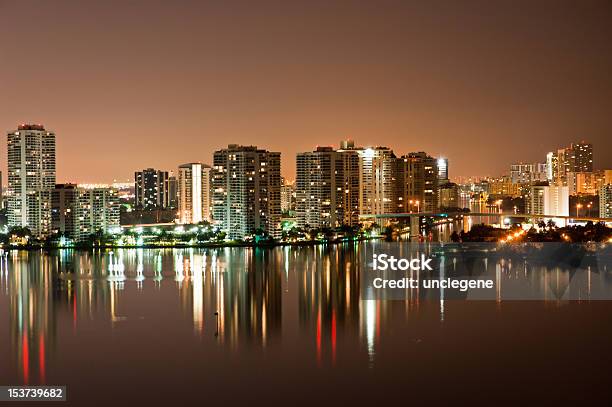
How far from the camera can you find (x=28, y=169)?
60.1ft

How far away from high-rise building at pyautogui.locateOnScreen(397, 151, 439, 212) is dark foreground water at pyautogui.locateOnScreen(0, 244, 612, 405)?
12.2m

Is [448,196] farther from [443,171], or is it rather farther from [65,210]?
[65,210]

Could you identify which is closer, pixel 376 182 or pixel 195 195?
pixel 376 182

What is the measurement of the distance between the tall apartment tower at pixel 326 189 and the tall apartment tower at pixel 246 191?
852 millimetres

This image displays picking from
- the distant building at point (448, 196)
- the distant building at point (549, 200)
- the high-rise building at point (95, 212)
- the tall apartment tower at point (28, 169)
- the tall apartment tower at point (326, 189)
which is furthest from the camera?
the distant building at point (448, 196)

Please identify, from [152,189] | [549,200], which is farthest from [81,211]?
[549,200]

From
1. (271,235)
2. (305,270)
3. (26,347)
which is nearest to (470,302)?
(305,270)

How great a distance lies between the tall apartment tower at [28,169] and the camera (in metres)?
A: 17.8

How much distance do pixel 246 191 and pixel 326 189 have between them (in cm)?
186

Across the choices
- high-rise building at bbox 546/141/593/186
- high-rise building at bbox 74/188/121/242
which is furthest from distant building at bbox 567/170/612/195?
high-rise building at bbox 74/188/121/242

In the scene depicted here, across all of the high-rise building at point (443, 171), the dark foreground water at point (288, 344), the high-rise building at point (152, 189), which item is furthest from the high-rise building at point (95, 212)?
the high-rise building at point (443, 171)

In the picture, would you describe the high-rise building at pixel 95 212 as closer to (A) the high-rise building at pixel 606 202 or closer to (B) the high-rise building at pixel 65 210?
(B) the high-rise building at pixel 65 210

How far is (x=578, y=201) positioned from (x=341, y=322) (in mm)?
17037

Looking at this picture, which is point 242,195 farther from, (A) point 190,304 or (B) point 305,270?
(A) point 190,304
